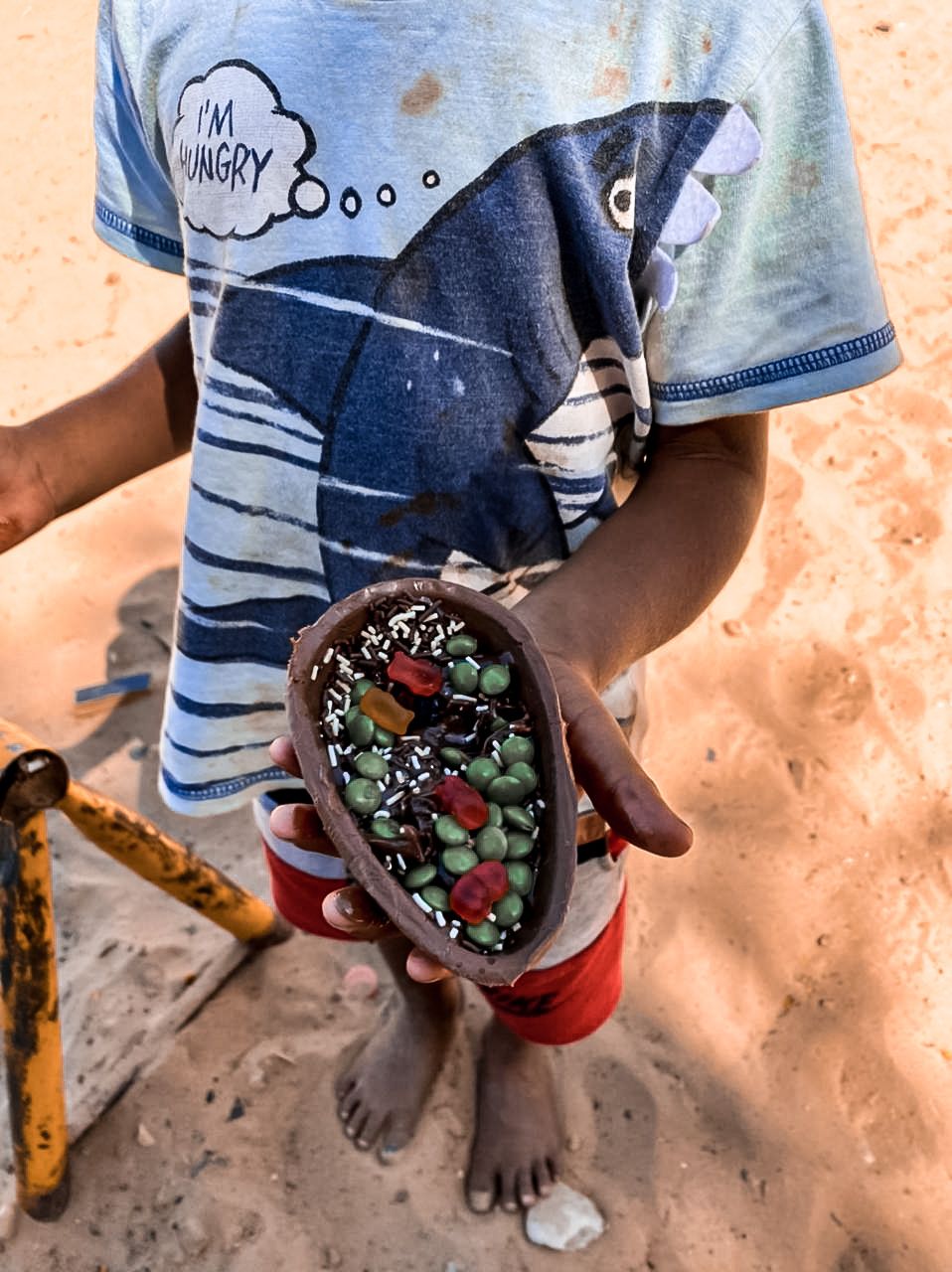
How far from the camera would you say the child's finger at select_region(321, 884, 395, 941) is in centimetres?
94

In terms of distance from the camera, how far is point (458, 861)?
1.00 meters

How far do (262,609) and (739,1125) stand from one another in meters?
1.25

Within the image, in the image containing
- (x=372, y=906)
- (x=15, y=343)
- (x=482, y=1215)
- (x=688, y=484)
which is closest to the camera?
(x=372, y=906)

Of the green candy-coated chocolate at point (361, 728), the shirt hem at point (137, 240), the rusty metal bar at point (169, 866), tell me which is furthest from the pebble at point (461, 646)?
the rusty metal bar at point (169, 866)

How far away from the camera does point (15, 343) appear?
3.36 metres

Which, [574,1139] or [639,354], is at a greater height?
[639,354]

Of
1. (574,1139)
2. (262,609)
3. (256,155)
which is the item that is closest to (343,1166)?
(574,1139)

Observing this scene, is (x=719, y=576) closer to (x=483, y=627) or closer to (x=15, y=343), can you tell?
(x=483, y=627)

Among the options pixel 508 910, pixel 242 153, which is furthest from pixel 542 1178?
pixel 242 153

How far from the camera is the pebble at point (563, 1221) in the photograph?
1.77 meters

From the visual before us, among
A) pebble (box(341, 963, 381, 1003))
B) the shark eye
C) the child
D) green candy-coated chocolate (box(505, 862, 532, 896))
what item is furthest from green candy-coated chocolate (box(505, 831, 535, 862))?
pebble (box(341, 963, 381, 1003))

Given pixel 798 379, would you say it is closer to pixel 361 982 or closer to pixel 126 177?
pixel 126 177

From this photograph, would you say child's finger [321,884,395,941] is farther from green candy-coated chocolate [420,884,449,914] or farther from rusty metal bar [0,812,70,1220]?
rusty metal bar [0,812,70,1220]

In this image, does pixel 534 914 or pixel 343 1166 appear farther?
pixel 343 1166
